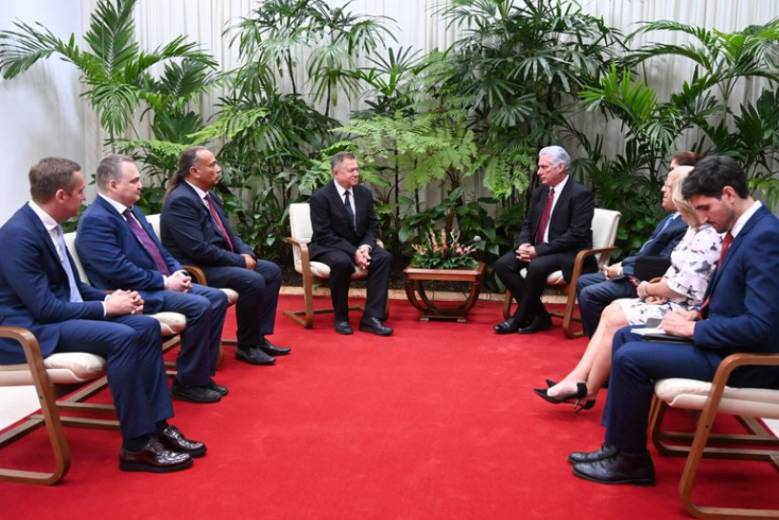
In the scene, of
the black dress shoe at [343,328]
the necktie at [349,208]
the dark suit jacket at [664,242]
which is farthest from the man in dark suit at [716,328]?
the necktie at [349,208]

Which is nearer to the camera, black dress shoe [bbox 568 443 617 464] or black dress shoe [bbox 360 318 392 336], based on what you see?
black dress shoe [bbox 568 443 617 464]

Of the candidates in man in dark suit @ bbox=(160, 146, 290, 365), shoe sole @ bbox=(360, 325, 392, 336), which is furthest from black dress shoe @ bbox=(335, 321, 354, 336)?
man in dark suit @ bbox=(160, 146, 290, 365)

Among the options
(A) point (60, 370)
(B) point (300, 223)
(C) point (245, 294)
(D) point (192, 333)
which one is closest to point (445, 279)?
(B) point (300, 223)

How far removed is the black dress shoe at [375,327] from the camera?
5750 mm

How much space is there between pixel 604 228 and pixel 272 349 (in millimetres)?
2656

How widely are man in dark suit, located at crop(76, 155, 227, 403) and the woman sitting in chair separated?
1.85m

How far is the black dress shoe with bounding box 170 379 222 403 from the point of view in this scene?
4.19 metres

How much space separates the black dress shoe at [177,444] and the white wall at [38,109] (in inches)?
169

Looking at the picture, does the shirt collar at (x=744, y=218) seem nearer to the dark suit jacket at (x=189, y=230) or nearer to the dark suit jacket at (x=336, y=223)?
the dark suit jacket at (x=189, y=230)

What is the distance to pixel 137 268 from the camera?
4.15m

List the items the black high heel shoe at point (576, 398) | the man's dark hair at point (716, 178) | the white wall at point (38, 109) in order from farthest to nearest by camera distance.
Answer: the white wall at point (38, 109) < the black high heel shoe at point (576, 398) < the man's dark hair at point (716, 178)

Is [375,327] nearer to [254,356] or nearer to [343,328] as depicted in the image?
[343,328]

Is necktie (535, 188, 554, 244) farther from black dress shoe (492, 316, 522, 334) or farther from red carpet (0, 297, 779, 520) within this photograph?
red carpet (0, 297, 779, 520)

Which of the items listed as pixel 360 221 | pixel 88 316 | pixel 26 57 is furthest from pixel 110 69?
pixel 88 316
